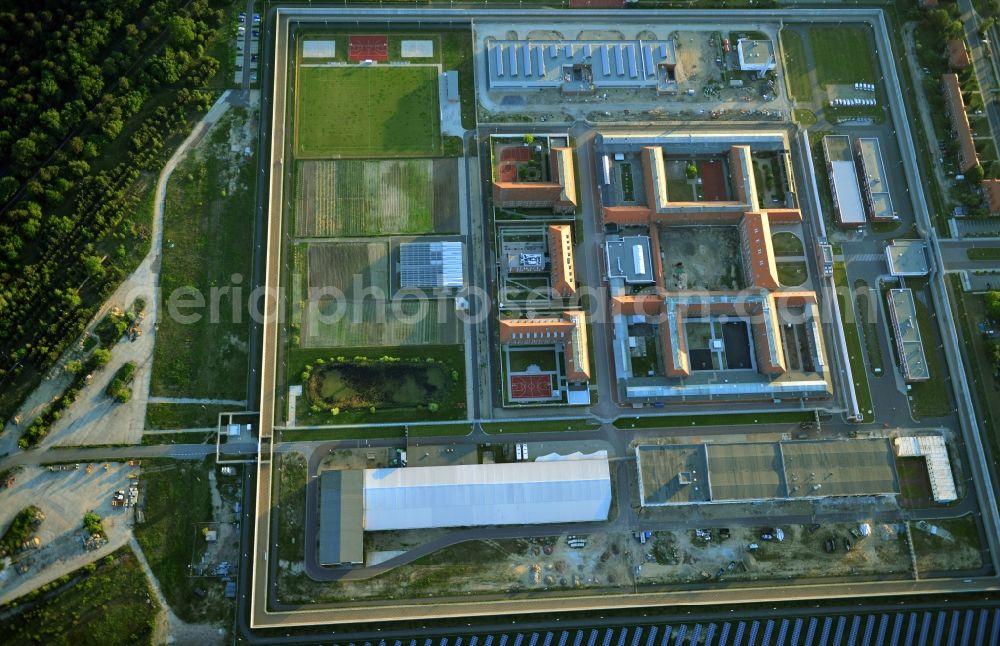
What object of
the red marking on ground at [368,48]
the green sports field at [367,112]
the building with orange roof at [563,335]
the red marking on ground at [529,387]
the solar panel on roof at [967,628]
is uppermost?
the red marking on ground at [368,48]

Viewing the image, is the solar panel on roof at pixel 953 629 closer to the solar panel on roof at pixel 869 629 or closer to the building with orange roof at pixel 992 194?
the solar panel on roof at pixel 869 629

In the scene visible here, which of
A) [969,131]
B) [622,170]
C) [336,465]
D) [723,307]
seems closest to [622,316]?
[723,307]

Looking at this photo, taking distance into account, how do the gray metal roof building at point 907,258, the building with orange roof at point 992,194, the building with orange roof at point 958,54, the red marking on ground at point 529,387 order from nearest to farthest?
the red marking on ground at point 529,387 < the gray metal roof building at point 907,258 < the building with orange roof at point 992,194 < the building with orange roof at point 958,54

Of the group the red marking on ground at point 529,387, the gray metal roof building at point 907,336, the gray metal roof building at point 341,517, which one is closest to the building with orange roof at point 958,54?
the gray metal roof building at point 907,336

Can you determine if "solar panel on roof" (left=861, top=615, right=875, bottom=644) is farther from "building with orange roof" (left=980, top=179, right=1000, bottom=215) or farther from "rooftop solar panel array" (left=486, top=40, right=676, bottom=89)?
"rooftop solar panel array" (left=486, top=40, right=676, bottom=89)

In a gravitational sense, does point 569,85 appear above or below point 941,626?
above

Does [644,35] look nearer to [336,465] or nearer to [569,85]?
[569,85]
